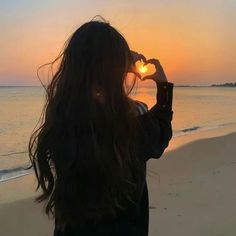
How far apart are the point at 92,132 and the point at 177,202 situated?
4.75 m

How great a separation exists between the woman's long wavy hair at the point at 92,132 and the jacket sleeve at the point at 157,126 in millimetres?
55

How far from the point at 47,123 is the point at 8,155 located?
1286 centimetres

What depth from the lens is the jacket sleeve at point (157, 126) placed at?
6.84 feet

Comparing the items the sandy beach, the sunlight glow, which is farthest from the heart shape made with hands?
the sandy beach

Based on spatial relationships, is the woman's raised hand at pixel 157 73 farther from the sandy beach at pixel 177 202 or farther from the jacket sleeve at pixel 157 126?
the sandy beach at pixel 177 202

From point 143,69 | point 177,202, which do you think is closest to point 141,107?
point 143,69

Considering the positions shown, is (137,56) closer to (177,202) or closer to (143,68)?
(143,68)

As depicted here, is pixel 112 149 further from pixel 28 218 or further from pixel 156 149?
pixel 28 218

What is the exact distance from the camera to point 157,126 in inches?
83.7

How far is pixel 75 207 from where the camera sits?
2.03 m

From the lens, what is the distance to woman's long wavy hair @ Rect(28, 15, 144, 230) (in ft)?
6.51

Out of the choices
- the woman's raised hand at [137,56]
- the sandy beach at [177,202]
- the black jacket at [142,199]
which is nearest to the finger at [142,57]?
the woman's raised hand at [137,56]

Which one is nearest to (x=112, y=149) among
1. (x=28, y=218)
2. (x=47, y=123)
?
(x=47, y=123)

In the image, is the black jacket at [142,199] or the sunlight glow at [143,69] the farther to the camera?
the sunlight glow at [143,69]
